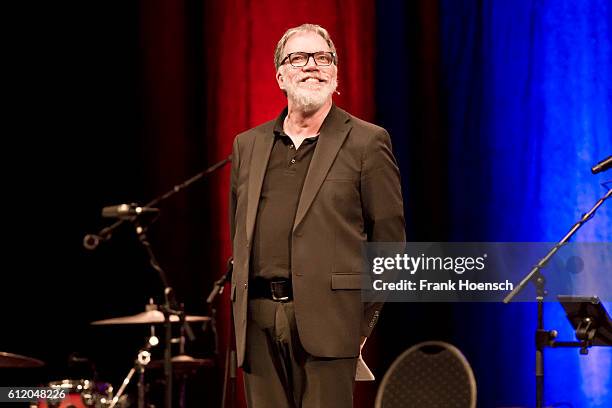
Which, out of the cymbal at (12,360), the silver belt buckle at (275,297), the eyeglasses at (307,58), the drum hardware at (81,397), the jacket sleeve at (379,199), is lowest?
the drum hardware at (81,397)

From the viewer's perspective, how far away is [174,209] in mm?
5312

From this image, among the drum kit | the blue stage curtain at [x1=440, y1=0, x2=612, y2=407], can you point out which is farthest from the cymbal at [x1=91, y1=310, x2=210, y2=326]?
the blue stage curtain at [x1=440, y1=0, x2=612, y2=407]

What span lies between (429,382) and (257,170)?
2032mm

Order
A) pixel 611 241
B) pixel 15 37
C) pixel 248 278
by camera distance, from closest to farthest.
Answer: pixel 248 278 → pixel 611 241 → pixel 15 37

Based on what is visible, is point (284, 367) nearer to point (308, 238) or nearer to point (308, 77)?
point (308, 238)

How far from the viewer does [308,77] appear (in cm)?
285

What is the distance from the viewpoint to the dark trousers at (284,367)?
8.57 feet

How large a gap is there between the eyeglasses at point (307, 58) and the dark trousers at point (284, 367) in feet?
2.48

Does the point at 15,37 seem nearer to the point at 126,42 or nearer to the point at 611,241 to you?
the point at 126,42

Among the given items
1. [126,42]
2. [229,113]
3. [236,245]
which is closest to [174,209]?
[229,113]

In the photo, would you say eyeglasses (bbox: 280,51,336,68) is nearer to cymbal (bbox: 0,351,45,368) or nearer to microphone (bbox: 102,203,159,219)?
microphone (bbox: 102,203,159,219)

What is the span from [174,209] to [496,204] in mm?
1810

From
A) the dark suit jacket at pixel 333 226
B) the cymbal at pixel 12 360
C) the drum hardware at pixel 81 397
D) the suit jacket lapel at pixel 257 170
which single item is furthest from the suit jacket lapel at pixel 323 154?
the drum hardware at pixel 81 397

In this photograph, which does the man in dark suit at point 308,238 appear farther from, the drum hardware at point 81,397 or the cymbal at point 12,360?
the drum hardware at point 81,397
